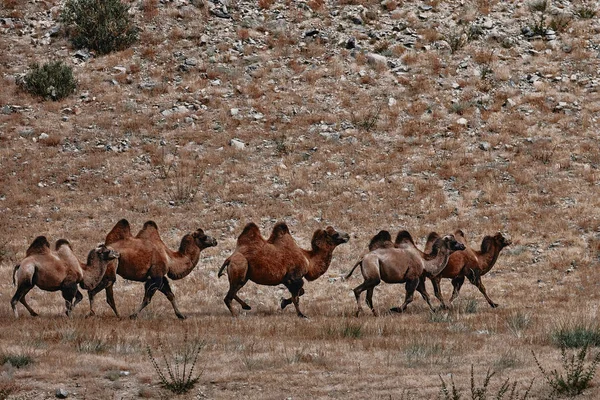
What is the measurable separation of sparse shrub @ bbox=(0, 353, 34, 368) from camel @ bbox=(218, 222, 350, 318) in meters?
5.05

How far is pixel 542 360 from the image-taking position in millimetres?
11445

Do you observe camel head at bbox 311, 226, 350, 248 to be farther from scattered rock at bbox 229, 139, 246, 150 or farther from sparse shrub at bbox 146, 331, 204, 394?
scattered rock at bbox 229, 139, 246, 150

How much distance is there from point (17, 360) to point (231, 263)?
18.1 feet

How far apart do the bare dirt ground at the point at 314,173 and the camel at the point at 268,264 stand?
2.57ft

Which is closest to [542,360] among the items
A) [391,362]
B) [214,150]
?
[391,362]

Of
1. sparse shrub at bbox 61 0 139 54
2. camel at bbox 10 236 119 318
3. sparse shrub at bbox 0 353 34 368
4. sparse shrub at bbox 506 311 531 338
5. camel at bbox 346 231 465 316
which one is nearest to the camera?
sparse shrub at bbox 0 353 34 368

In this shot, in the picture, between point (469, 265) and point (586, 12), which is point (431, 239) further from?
point (586, 12)

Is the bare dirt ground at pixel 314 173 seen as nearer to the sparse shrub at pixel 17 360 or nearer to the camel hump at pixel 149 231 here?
the sparse shrub at pixel 17 360

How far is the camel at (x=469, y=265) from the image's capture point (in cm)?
1755

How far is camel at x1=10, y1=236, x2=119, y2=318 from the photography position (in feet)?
48.1

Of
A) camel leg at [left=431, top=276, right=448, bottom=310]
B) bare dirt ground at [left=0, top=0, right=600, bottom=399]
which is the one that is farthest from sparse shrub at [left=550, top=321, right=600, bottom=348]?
camel leg at [left=431, top=276, right=448, bottom=310]

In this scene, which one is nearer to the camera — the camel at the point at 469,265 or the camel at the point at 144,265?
the camel at the point at 144,265

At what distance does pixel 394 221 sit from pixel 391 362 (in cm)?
1388

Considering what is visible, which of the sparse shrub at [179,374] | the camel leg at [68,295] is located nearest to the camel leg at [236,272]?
the camel leg at [68,295]
